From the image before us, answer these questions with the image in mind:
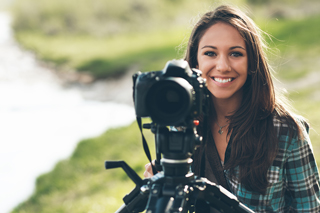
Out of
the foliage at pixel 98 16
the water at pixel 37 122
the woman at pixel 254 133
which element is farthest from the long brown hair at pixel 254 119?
the foliage at pixel 98 16

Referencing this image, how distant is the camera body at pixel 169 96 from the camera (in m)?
1.17

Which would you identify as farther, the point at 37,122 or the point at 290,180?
the point at 37,122

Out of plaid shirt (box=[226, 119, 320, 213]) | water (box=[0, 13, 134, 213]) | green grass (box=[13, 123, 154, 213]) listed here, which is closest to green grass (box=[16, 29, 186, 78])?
water (box=[0, 13, 134, 213])

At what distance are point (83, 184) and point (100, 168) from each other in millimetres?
480

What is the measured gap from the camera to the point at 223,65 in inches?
66.4

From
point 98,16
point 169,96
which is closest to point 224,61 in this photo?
point 169,96

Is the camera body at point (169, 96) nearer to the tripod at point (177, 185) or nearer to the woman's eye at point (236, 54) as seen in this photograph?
the tripod at point (177, 185)

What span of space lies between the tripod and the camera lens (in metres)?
0.06

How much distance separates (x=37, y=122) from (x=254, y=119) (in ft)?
21.7

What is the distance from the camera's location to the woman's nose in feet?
5.54

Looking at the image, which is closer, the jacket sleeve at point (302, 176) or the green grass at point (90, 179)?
the jacket sleeve at point (302, 176)

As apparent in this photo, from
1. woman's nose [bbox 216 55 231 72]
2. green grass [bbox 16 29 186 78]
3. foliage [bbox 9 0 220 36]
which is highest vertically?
foliage [bbox 9 0 220 36]

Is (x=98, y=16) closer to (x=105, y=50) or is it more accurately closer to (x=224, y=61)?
(x=105, y=50)

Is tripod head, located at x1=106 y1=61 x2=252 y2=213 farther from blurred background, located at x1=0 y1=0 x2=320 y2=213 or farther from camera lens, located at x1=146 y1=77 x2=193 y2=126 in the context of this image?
blurred background, located at x1=0 y1=0 x2=320 y2=213
